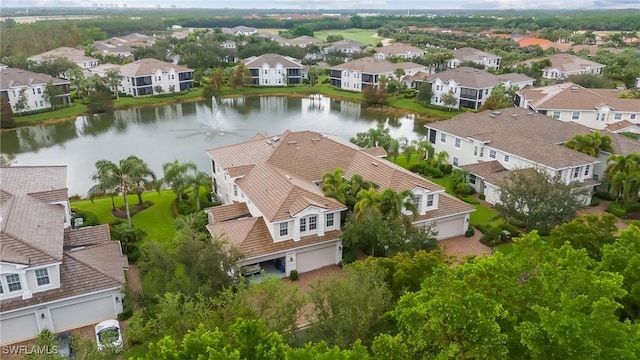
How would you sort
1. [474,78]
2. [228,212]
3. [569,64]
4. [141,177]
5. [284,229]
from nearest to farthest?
[284,229] → [228,212] → [141,177] → [474,78] → [569,64]

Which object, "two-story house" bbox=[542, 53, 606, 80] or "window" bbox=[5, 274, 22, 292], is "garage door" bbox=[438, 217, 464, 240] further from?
"two-story house" bbox=[542, 53, 606, 80]

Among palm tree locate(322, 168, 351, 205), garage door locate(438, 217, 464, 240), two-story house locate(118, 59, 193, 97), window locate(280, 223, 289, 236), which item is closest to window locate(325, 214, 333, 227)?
palm tree locate(322, 168, 351, 205)

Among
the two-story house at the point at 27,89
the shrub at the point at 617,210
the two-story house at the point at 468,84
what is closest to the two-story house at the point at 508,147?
the shrub at the point at 617,210


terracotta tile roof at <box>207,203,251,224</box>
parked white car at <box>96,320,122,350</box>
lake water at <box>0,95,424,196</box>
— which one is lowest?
lake water at <box>0,95,424,196</box>

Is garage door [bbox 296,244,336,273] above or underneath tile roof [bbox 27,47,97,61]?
underneath

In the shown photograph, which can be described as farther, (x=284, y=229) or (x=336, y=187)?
(x=336, y=187)

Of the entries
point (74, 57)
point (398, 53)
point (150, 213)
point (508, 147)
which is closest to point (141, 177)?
point (150, 213)

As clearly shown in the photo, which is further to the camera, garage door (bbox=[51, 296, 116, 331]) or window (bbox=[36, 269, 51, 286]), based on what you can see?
garage door (bbox=[51, 296, 116, 331])

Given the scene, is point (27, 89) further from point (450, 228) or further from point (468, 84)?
point (468, 84)
